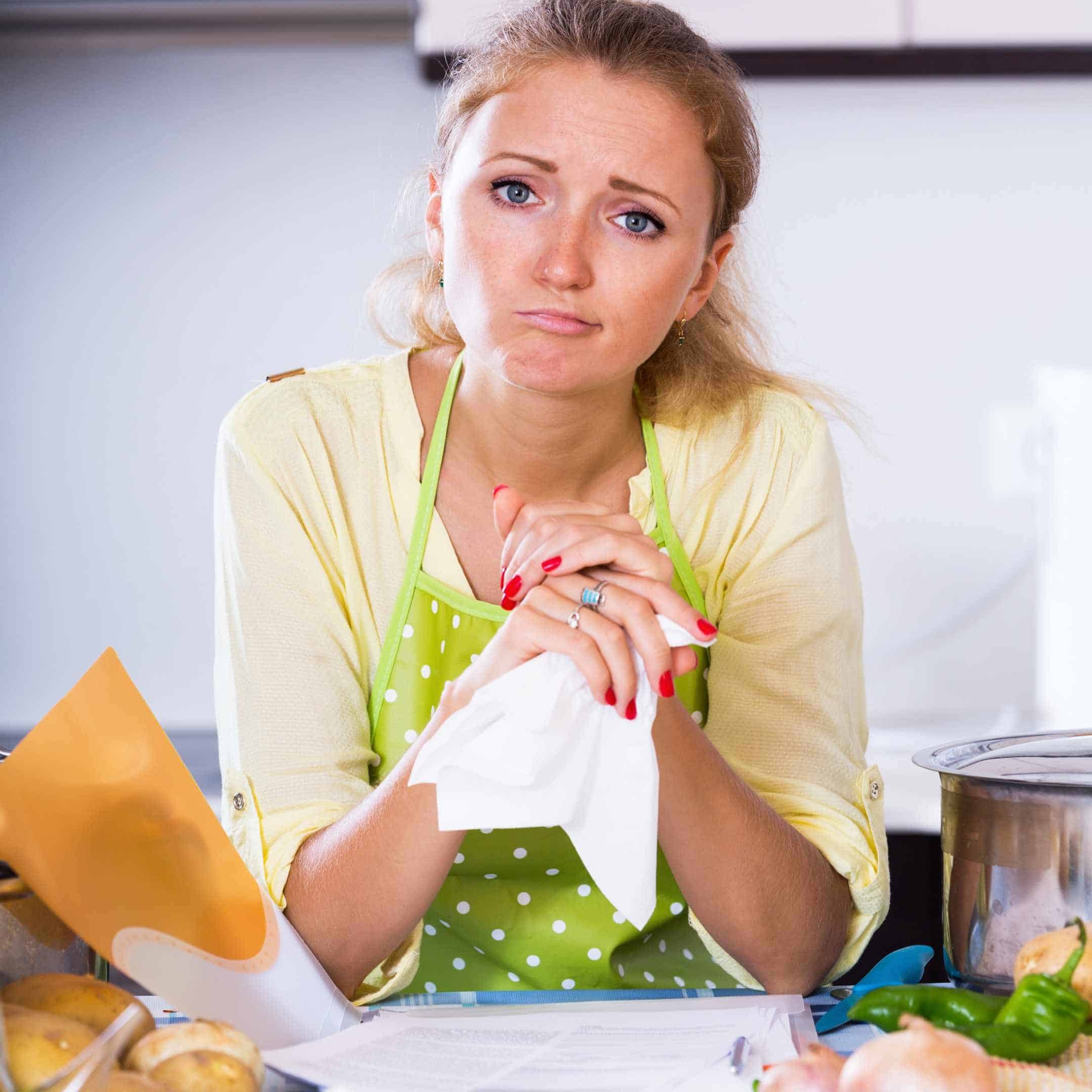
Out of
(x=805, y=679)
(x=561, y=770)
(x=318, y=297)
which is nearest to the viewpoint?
(x=561, y=770)

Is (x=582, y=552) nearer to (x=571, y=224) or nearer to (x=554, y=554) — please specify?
(x=554, y=554)

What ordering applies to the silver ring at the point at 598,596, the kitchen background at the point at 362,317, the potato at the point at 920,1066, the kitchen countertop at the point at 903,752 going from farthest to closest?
the kitchen background at the point at 362,317 → the kitchen countertop at the point at 903,752 → the silver ring at the point at 598,596 → the potato at the point at 920,1066

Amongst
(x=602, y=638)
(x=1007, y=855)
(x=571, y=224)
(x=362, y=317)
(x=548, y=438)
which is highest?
(x=362, y=317)

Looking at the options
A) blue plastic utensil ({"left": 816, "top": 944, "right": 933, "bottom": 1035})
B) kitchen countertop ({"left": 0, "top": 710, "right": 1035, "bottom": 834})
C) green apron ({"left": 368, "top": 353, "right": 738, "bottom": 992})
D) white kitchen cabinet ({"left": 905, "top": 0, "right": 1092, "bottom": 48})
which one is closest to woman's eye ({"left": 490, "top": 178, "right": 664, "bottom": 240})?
green apron ({"left": 368, "top": 353, "right": 738, "bottom": 992})

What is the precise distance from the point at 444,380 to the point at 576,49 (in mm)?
327

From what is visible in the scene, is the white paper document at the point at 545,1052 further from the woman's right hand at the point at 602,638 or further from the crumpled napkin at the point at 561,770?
the woman's right hand at the point at 602,638

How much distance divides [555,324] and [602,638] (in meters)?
0.33

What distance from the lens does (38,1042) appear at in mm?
515

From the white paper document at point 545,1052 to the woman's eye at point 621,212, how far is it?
0.57 meters

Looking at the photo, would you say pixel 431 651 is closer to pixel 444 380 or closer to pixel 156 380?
pixel 444 380

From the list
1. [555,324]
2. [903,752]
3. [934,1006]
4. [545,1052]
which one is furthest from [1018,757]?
[903,752]

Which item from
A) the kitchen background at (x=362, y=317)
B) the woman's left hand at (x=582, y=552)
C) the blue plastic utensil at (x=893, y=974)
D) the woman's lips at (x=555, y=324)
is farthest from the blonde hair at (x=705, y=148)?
the kitchen background at (x=362, y=317)

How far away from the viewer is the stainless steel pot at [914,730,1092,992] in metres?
0.68

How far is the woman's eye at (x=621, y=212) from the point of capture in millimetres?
1034
